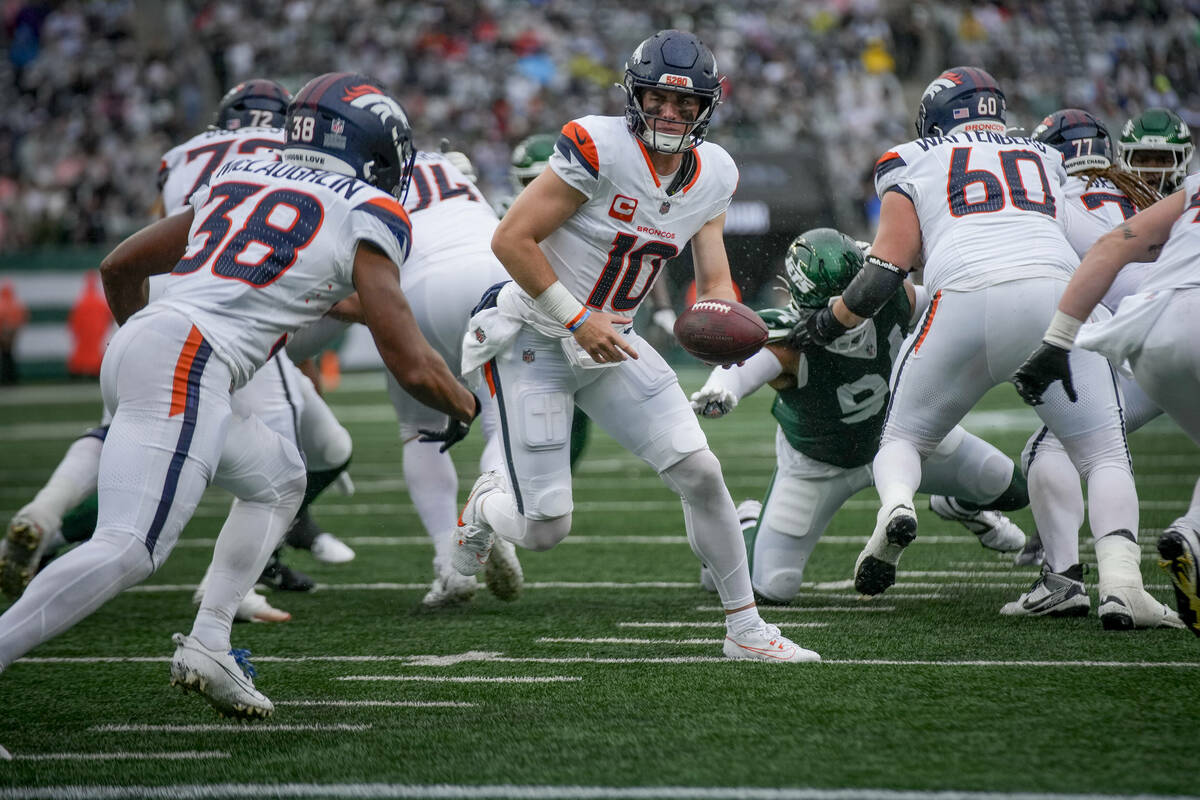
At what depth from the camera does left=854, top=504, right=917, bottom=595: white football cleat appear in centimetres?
418

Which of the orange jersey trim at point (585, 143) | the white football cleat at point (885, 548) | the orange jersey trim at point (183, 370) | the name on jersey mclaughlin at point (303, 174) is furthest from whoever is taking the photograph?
the white football cleat at point (885, 548)

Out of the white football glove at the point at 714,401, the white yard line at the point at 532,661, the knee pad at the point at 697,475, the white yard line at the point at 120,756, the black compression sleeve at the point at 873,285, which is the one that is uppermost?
the black compression sleeve at the point at 873,285

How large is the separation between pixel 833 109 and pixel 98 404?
10.0 m

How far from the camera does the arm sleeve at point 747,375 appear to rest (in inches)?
188

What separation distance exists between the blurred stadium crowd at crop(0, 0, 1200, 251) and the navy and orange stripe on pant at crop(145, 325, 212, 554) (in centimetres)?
1468

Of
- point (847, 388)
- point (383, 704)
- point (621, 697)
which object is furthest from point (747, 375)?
point (383, 704)

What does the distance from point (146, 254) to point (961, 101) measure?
2688 mm

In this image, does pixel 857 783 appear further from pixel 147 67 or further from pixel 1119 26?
pixel 147 67

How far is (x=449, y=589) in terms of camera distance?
17.2ft

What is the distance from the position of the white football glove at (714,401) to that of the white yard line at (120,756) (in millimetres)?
1965

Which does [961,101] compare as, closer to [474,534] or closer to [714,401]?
[714,401]

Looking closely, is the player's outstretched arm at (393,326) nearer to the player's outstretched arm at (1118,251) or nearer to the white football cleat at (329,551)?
the player's outstretched arm at (1118,251)

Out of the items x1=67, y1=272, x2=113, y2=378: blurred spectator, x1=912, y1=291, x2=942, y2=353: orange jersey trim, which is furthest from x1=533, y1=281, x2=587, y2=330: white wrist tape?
x1=67, y1=272, x2=113, y2=378: blurred spectator

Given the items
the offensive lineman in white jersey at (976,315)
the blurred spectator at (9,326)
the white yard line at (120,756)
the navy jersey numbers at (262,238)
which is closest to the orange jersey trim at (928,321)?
the offensive lineman in white jersey at (976,315)
